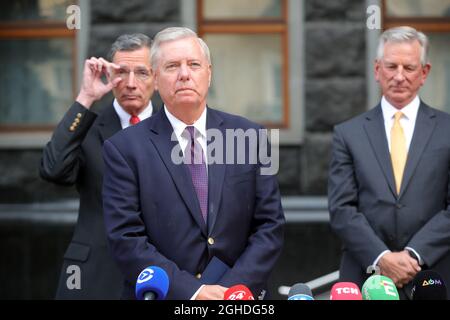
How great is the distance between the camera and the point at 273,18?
24.3ft

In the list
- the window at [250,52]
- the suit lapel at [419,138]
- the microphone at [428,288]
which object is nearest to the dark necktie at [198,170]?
the microphone at [428,288]

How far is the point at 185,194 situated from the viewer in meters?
3.47

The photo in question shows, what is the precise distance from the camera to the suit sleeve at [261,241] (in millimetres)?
3445

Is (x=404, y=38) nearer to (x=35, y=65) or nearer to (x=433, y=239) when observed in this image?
(x=433, y=239)

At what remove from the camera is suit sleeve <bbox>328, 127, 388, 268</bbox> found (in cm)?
416

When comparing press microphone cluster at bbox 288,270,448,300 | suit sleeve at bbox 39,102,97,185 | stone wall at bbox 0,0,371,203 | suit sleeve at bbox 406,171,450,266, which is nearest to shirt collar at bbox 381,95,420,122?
suit sleeve at bbox 406,171,450,266

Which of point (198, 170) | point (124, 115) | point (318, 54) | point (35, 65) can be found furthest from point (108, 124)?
point (35, 65)

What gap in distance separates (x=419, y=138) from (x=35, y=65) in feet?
13.9

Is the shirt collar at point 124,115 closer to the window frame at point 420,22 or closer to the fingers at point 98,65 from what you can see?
the fingers at point 98,65

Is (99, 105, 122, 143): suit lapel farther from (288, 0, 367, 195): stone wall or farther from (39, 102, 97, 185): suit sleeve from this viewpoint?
(288, 0, 367, 195): stone wall

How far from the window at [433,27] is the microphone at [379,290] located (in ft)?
15.5

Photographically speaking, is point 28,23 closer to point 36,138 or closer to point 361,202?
point 36,138

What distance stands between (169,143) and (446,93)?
4.45 metres

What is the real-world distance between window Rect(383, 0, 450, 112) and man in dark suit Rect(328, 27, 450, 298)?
3.09m
